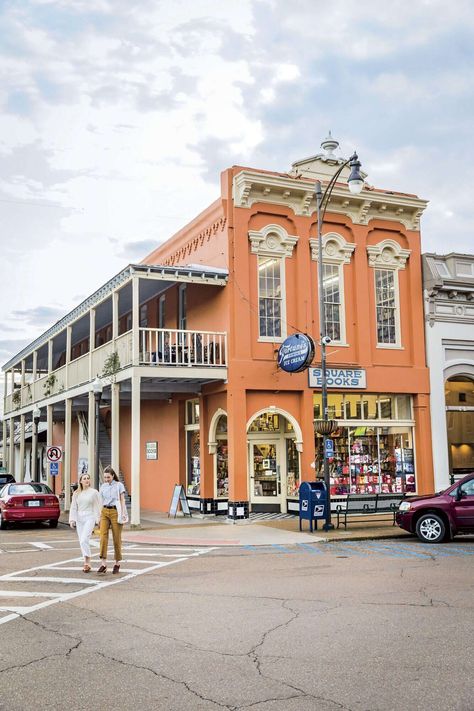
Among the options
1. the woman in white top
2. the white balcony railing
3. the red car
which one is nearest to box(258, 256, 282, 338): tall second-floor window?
the white balcony railing

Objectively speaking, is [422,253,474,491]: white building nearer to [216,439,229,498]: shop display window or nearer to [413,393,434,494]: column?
[413,393,434,494]: column

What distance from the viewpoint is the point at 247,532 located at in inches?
696

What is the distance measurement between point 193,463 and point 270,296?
6.05 meters

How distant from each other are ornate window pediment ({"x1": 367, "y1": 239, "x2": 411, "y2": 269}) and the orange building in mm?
51

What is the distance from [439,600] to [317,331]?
13.3 metres

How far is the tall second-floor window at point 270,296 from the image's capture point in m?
21.2

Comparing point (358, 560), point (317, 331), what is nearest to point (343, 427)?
point (317, 331)

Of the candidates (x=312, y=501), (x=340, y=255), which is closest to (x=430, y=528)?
(x=312, y=501)

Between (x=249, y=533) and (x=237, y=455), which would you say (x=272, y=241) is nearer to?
(x=237, y=455)

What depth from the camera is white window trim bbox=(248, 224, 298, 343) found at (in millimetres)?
21125

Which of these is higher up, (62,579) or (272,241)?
(272,241)

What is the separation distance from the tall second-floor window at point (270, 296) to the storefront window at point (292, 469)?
11.2 ft

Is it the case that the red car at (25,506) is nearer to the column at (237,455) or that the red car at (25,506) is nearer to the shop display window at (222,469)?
the shop display window at (222,469)

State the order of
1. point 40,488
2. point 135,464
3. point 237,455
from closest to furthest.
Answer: point 135,464
point 237,455
point 40,488
